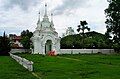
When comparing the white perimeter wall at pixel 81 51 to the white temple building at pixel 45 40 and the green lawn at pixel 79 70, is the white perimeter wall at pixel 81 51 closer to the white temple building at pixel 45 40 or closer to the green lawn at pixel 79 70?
the white temple building at pixel 45 40

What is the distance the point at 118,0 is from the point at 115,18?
3.46 meters

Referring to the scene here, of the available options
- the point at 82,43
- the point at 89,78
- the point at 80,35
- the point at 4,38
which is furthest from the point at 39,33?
the point at 89,78

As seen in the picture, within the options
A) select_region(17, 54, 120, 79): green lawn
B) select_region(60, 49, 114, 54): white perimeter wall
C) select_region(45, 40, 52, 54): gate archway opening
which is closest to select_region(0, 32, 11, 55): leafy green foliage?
select_region(45, 40, 52, 54): gate archway opening

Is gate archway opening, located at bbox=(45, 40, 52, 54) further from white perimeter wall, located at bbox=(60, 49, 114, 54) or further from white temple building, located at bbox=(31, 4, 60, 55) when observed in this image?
white perimeter wall, located at bbox=(60, 49, 114, 54)

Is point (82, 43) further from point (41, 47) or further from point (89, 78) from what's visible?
point (89, 78)

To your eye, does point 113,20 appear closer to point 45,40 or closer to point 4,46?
point 45,40

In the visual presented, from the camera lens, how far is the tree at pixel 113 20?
210ft

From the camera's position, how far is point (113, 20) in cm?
6538

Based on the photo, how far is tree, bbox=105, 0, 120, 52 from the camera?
63969 millimetres

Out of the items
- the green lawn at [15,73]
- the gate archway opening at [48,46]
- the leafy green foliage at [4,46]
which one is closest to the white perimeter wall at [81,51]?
the gate archway opening at [48,46]

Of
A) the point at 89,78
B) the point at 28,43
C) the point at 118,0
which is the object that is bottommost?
the point at 89,78

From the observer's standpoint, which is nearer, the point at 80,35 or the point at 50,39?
the point at 50,39

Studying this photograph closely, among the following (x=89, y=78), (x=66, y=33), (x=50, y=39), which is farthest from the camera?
(x=66, y=33)

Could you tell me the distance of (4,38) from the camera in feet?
248
